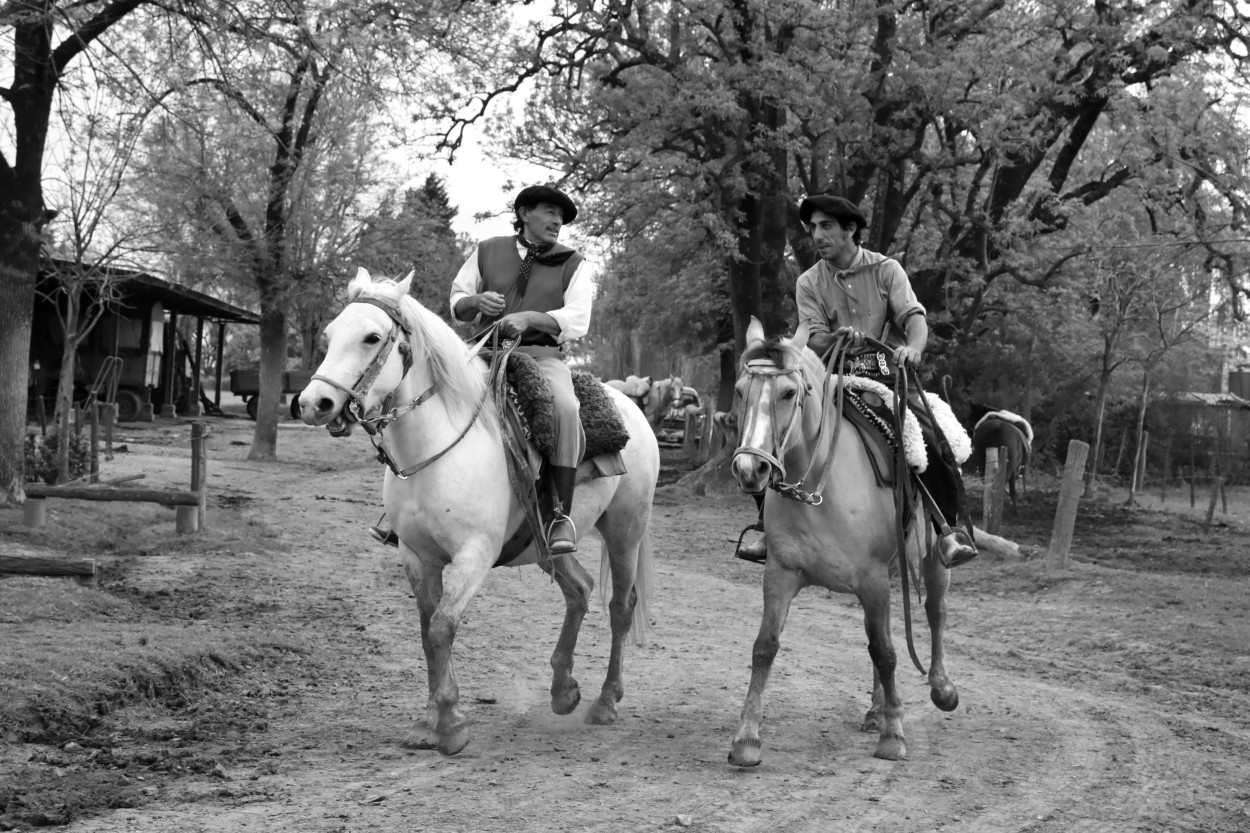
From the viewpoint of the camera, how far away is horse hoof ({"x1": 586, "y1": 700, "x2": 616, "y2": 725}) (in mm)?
6875

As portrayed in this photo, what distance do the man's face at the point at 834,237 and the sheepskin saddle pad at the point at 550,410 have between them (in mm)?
1513

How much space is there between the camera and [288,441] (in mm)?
31516

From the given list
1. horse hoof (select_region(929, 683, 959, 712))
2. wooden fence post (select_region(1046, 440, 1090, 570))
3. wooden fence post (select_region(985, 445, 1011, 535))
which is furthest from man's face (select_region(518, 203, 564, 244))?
wooden fence post (select_region(985, 445, 1011, 535))

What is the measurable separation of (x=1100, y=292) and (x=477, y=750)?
2278 cm

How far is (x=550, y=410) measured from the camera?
21.6 ft

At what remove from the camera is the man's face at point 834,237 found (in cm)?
696

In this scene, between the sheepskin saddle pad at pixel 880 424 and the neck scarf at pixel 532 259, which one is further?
the neck scarf at pixel 532 259

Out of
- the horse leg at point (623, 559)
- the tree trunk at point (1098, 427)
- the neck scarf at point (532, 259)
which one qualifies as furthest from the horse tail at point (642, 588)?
the tree trunk at point (1098, 427)

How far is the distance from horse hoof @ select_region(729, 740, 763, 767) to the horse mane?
2117 millimetres

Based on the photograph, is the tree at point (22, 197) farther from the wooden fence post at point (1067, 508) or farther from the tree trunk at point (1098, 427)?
the tree trunk at point (1098, 427)

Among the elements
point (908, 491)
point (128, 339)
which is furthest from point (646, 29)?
point (128, 339)

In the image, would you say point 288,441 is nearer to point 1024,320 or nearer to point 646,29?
point 646,29

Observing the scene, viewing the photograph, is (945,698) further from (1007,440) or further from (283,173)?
(283,173)

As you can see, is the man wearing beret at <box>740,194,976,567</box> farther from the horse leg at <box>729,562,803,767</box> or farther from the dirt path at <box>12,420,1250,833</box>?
the dirt path at <box>12,420,1250,833</box>
